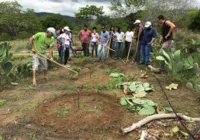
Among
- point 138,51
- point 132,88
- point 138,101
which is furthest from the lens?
point 138,51

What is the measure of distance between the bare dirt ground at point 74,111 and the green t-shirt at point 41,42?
90cm

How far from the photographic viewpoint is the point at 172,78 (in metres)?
6.05

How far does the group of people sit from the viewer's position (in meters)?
6.08

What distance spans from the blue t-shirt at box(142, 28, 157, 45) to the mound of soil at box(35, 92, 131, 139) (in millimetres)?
2971

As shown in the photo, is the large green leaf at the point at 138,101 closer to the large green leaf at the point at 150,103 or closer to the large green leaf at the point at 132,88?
the large green leaf at the point at 150,103

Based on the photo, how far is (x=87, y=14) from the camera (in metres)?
53.8

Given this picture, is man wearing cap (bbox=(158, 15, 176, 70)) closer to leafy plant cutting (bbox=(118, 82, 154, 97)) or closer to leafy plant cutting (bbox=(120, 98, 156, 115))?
leafy plant cutting (bbox=(118, 82, 154, 97))

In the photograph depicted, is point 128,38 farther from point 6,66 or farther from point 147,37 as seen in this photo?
point 6,66

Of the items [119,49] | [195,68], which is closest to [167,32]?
[195,68]

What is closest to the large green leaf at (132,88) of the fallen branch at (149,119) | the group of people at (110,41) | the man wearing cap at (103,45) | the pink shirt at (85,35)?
the fallen branch at (149,119)

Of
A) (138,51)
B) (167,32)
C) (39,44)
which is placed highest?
(167,32)

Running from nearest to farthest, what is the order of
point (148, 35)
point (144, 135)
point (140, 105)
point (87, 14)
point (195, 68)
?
point (144, 135) → point (140, 105) → point (195, 68) → point (148, 35) → point (87, 14)

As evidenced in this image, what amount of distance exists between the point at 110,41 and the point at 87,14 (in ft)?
148

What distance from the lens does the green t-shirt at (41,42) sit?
6.03 metres
